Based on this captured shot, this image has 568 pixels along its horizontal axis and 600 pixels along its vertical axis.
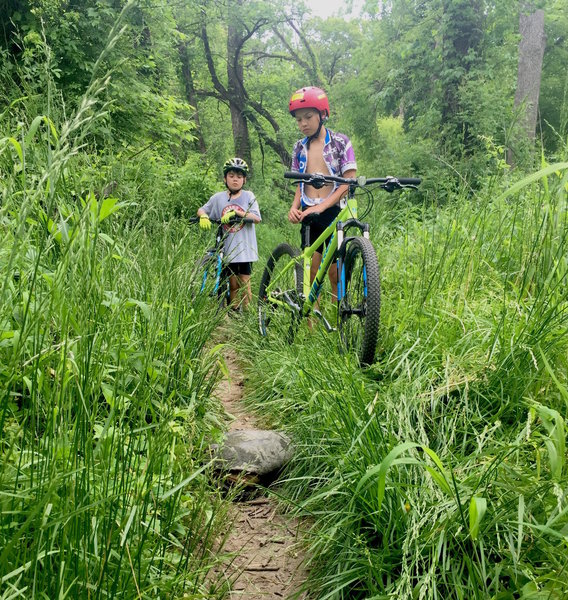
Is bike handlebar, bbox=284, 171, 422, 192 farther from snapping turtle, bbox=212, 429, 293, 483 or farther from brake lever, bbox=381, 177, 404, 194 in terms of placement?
snapping turtle, bbox=212, 429, 293, 483

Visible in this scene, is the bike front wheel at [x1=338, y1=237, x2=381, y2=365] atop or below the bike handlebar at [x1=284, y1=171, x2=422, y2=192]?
below

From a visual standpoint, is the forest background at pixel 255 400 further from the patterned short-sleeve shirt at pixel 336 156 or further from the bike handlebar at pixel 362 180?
the patterned short-sleeve shirt at pixel 336 156

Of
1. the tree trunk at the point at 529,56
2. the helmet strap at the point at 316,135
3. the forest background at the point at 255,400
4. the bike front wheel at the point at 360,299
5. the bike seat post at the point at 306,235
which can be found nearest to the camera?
the forest background at the point at 255,400

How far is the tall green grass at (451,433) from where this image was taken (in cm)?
130

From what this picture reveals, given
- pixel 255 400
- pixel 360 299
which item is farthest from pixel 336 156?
pixel 255 400

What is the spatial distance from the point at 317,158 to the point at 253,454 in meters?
2.85

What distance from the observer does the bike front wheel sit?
2596 mm

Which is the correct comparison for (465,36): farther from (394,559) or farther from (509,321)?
(394,559)

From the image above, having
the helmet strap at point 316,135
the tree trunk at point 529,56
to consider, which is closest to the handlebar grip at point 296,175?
the helmet strap at point 316,135

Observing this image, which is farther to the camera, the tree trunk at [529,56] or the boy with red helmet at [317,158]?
the tree trunk at [529,56]

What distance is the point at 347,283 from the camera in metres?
3.16

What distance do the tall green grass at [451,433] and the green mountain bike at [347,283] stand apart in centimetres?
16

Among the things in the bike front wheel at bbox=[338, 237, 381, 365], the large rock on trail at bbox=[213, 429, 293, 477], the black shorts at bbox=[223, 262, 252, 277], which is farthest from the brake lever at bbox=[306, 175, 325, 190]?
the black shorts at bbox=[223, 262, 252, 277]

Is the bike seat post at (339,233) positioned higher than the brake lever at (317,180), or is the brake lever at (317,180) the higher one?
the brake lever at (317,180)
